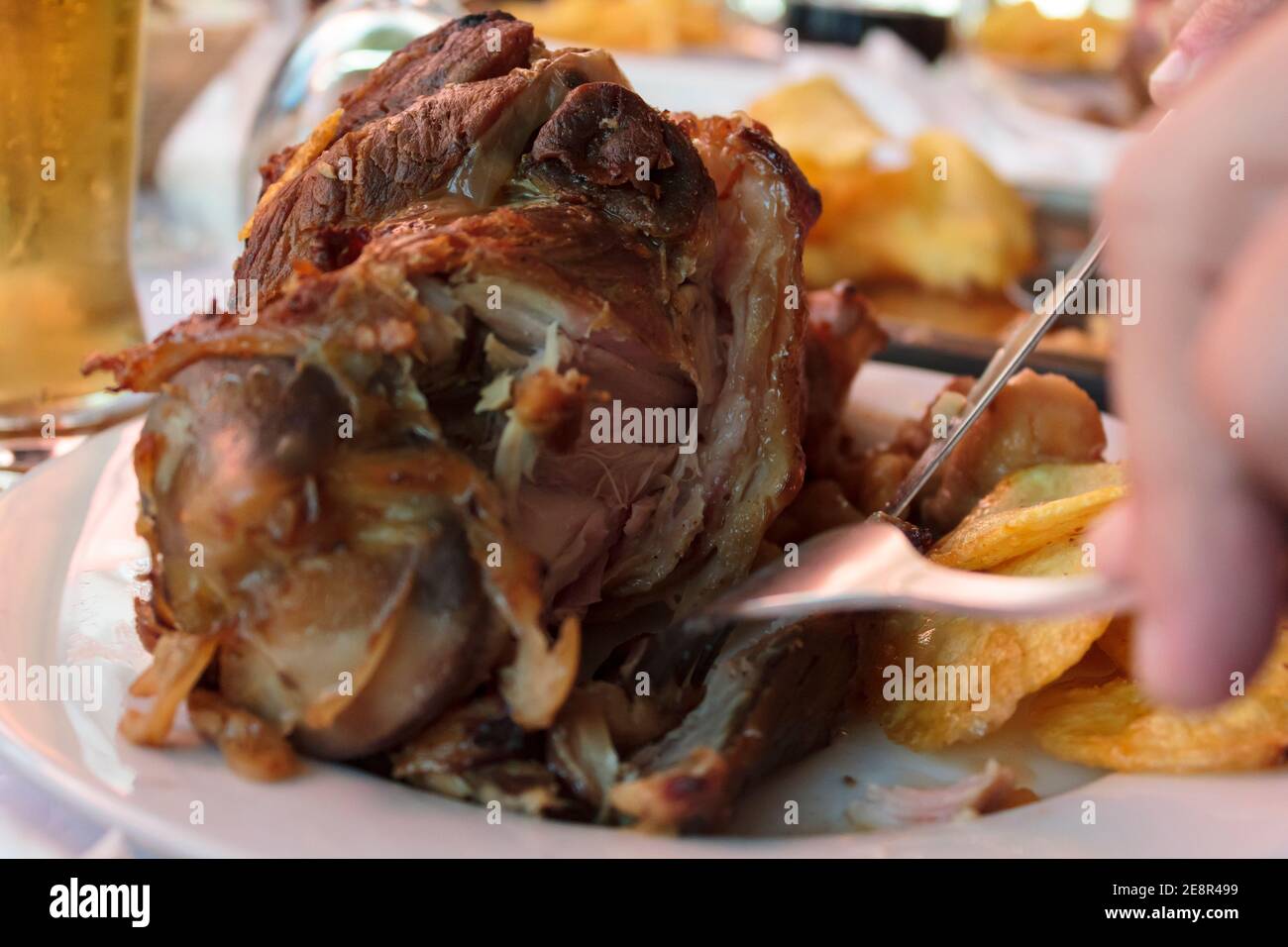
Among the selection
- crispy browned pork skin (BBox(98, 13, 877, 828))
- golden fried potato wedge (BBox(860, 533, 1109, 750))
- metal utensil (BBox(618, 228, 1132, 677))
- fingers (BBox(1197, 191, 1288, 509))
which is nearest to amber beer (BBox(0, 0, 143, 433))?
crispy browned pork skin (BBox(98, 13, 877, 828))

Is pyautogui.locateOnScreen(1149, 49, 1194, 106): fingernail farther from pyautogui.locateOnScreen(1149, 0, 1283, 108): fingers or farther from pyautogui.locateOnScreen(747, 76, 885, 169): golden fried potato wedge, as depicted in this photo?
pyautogui.locateOnScreen(747, 76, 885, 169): golden fried potato wedge

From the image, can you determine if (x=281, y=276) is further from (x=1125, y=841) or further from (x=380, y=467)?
(x=1125, y=841)

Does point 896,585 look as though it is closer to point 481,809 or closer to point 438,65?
point 481,809

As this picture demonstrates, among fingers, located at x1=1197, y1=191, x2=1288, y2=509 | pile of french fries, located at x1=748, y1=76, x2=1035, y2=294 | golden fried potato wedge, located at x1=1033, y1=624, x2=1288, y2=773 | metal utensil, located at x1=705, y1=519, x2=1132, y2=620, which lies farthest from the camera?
pile of french fries, located at x1=748, y1=76, x2=1035, y2=294

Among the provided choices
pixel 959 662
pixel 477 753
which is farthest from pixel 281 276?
pixel 959 662

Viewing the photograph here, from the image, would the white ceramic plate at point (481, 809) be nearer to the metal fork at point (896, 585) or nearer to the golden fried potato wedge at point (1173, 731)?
the golden fried potato wedge at point (1173, 731)

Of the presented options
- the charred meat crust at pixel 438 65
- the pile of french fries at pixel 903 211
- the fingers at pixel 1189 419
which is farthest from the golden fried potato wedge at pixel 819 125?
the fingers at pixel 1189 419
